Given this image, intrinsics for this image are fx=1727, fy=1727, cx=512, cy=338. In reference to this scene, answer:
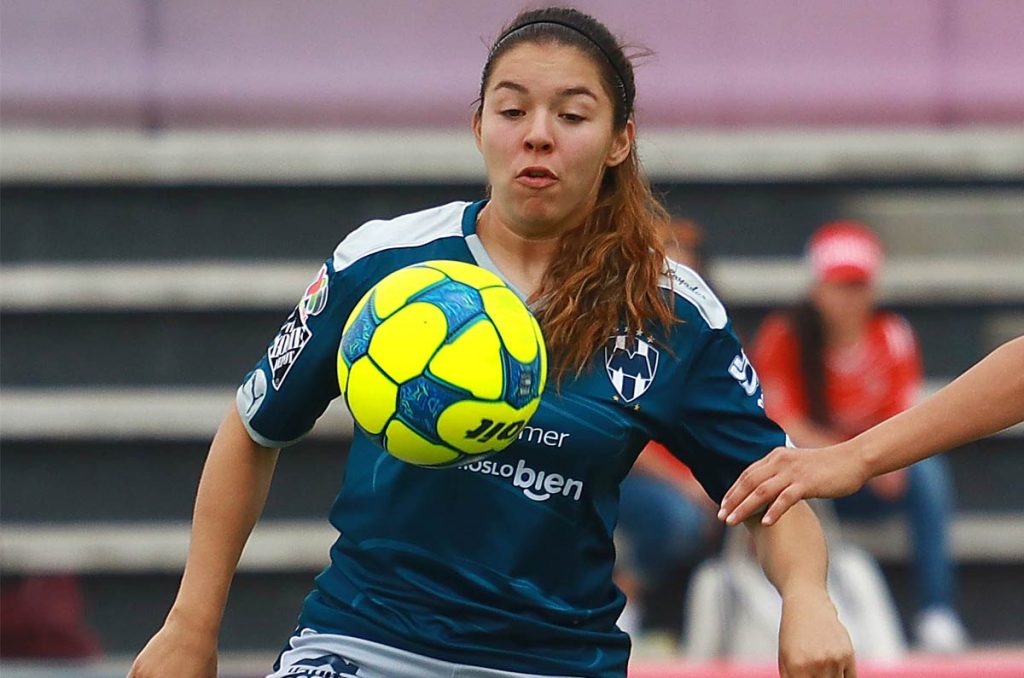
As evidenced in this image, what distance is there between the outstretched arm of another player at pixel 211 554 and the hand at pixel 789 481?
0.95 meters

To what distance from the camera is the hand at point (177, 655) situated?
10.9ft

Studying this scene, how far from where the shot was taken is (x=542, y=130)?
3322 mm

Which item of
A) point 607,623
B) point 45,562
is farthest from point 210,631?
point 45,562

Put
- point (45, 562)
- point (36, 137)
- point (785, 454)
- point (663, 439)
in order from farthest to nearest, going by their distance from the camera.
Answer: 1. point (36, 137)
2. point (45, 562)
3. point (663, 439)
4. point (785, 454)

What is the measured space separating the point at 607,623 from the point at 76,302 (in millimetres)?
5599

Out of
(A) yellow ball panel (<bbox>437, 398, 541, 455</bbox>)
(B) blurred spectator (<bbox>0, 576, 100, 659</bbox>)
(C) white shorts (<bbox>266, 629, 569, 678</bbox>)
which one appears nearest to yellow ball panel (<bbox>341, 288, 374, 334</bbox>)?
(A) yellow ball panel (<bbox>437, 398, 541, 455</bbox>)

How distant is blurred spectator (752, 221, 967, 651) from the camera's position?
7406 mm

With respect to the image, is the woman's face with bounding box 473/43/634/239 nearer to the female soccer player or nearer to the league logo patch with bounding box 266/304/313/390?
the female soccer player

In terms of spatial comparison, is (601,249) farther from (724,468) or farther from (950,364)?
(950,364)

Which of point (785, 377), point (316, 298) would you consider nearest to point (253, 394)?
point (316, 298)

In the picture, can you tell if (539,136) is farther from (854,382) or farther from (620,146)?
(854,382)

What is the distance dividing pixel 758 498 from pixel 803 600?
0.20 metres

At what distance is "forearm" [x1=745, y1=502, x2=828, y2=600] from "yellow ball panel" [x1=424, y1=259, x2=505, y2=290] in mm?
710

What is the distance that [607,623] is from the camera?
340cm
